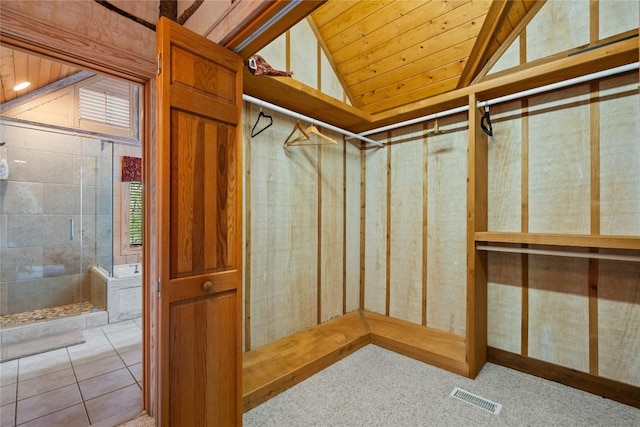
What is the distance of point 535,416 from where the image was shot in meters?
1.80

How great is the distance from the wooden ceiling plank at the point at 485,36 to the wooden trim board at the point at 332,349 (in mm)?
2326

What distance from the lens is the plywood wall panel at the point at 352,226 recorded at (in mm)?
3184

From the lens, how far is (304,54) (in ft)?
Answer: 8.68

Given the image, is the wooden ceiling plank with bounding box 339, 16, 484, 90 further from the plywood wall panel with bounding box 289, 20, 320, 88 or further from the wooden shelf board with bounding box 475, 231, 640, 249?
the wooden shelf board with bounding box 475, 231, 640, 249

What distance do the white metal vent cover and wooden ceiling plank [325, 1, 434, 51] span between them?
2951 mm

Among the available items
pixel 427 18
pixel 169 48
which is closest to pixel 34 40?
pixel 169 48

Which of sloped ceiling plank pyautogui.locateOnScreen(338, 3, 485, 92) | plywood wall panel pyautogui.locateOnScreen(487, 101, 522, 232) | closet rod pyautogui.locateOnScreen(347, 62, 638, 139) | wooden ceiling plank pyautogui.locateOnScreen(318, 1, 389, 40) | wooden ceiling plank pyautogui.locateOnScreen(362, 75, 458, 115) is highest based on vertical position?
wooden ceiling plank pyautogui.locateOnScreen(318, 1, 389, 40)

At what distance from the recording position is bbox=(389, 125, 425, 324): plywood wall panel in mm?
2879

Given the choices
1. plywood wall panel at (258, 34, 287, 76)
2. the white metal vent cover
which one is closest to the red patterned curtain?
plywood wall panel at (258, 34, 287, 76)

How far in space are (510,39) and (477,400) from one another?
2.79 meters

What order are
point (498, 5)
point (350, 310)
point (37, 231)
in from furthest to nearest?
1. point (37, 231)
2. point (350, 310)
3. point (498, 5)

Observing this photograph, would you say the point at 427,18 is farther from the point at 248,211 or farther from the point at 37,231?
the point at 37,231

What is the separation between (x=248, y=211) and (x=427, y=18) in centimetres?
215

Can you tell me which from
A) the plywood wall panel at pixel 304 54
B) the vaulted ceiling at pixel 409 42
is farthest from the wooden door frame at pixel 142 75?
the vaulted ceiling at pixel 409 42
